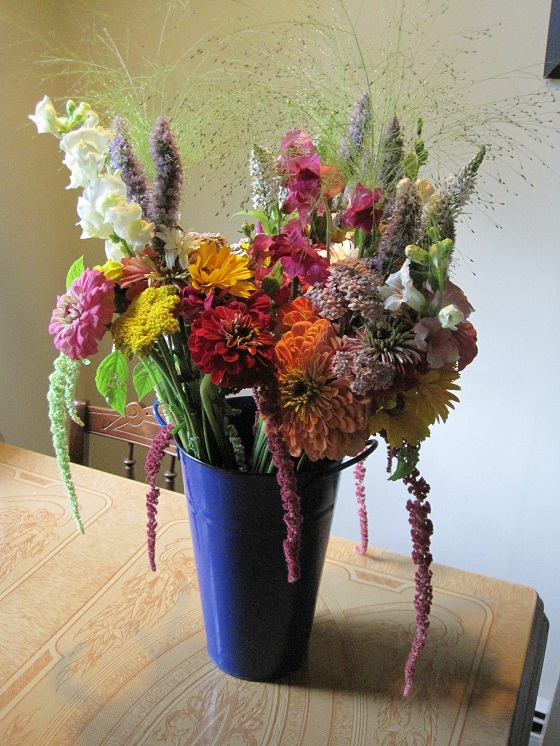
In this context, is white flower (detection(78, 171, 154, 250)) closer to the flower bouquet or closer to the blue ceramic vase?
the flower bouquet

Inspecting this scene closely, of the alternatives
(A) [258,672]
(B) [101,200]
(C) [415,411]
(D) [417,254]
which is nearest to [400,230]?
(D) [417,254]

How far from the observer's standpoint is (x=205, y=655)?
32.1 inches

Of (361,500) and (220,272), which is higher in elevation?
(220,272)

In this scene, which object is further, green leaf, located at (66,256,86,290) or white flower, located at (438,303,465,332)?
green leaf, located at (66,256,86,290)

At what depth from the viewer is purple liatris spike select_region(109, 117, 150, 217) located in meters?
0.59

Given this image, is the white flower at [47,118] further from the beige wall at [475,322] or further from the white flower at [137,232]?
the beige wall at [475,322]

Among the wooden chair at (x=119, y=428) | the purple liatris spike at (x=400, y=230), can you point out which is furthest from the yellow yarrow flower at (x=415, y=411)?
the wooden chair at (x=119, y=428)

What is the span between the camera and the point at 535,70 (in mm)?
1284

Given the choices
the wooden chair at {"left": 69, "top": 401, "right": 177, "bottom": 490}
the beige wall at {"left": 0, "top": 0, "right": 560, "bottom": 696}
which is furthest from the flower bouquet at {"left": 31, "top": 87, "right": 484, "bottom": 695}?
the beige wall at {"left": 0, "top": 0, "right": 560, "bottom": 696}

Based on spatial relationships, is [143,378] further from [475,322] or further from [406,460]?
[475,322]

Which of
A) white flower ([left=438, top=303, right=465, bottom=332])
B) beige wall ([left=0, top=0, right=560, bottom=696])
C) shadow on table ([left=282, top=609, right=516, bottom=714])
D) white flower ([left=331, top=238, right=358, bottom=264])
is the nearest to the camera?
white flower ([left=438, top=303, right=465, bottom=332])

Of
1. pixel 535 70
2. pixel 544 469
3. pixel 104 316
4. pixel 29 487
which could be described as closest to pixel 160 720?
pixel 104 316

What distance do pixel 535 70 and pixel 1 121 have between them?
4.18 feet

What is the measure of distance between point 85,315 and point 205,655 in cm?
48
